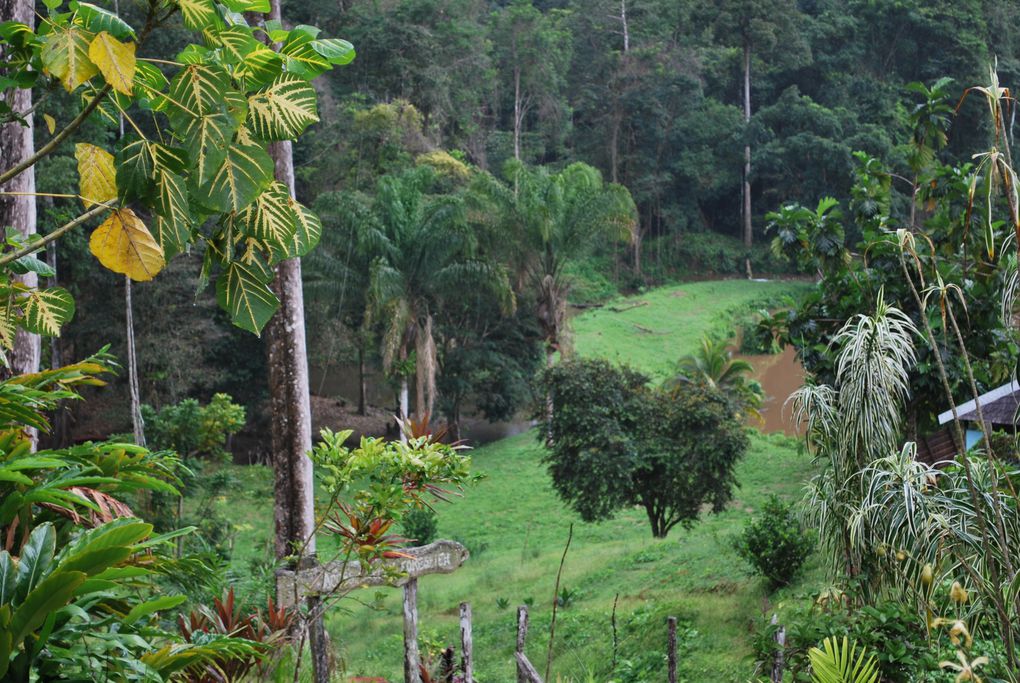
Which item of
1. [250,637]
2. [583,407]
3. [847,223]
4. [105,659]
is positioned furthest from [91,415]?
[847,223]

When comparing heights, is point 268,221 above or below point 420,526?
above

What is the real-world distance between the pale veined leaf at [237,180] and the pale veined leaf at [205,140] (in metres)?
0.04

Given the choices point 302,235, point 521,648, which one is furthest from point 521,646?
point 302,235

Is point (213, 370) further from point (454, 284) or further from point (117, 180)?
point (117, 180)

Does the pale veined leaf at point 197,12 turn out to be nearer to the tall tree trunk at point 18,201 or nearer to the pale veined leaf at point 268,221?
the pale veined leaf at point 268,221

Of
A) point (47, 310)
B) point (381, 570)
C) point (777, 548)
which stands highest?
point (47, 310)

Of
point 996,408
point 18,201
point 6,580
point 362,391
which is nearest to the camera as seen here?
point 6,580

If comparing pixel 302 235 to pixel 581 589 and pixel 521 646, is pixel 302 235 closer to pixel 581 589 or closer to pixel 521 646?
pixel 521 646

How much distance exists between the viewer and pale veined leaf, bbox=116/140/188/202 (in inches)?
89.1

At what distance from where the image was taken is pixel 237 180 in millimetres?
2275

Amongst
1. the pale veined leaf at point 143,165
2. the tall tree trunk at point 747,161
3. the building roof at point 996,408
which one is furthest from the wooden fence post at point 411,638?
the tall tree trunk at point 747,161

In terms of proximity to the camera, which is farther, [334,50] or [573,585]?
[573,585]

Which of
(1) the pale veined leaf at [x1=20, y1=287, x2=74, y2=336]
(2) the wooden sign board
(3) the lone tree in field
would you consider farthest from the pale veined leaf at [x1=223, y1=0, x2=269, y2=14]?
(3) the lone tree in field

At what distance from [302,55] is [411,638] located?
363cm
